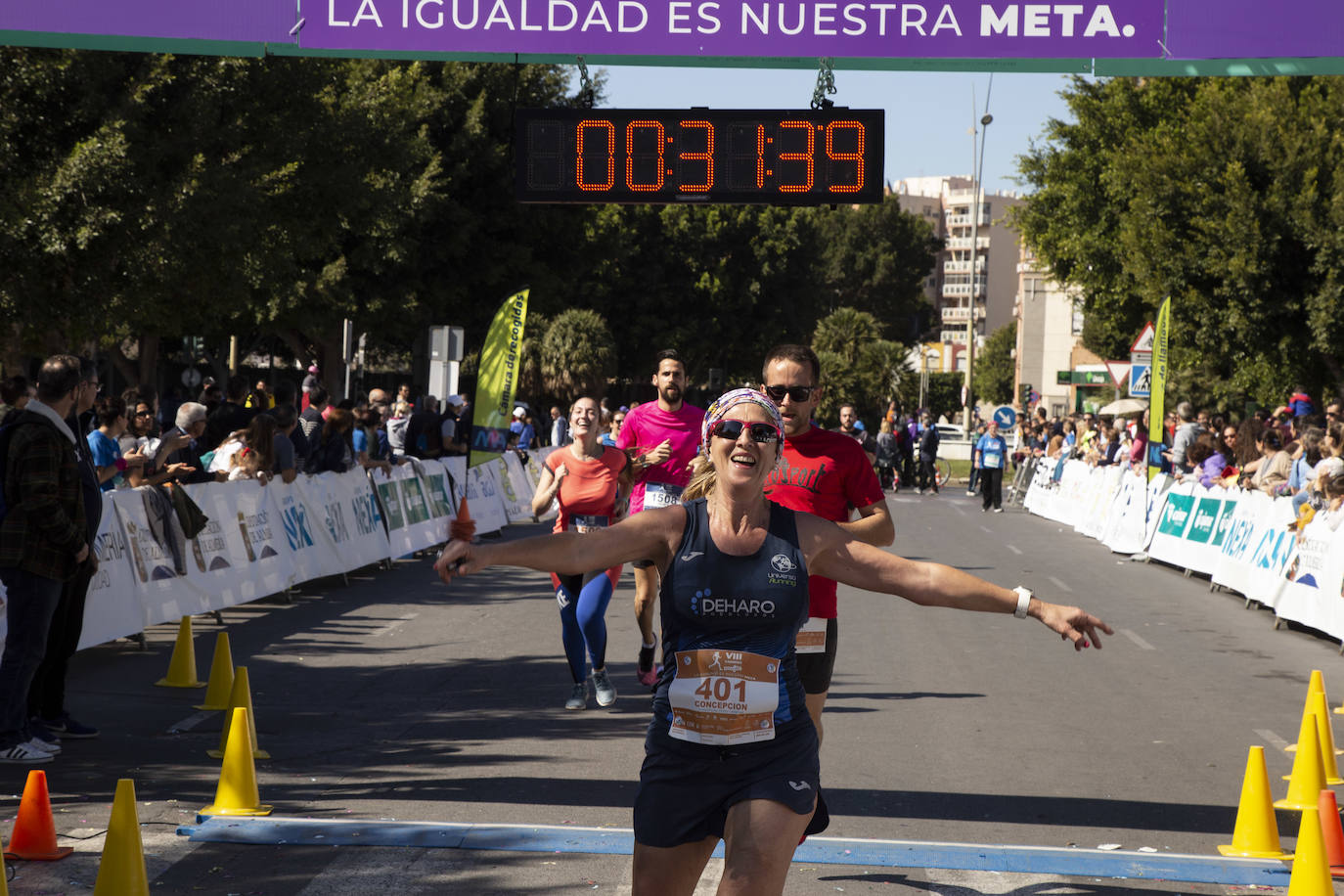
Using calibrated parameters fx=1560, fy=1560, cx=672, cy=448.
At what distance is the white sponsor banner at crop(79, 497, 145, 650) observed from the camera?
1063 cm

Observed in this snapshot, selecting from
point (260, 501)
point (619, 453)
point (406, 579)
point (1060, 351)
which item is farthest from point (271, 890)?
point (1060, 351)

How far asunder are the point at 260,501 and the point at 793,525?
34.0 feet

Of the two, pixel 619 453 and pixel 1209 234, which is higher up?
pixel 1209 234

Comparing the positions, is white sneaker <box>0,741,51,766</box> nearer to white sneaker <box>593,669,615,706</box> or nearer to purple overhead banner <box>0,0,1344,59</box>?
white sneaker <box>593,669,615,706</box>

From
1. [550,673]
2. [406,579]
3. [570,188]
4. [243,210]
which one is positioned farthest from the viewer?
[243,210]

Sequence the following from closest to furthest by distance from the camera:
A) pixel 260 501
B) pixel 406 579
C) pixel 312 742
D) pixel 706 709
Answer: pixel 706 709, pixel 312 742, pixel 260 501, pixel 406 579

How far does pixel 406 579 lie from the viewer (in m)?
16.6

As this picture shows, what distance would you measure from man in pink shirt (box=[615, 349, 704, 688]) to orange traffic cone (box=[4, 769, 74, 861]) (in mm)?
4273

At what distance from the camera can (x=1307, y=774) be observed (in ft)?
24.1

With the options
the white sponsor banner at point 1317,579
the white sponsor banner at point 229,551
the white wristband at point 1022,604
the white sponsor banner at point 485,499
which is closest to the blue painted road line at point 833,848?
the white wristband at point 1022,604

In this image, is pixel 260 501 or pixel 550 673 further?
pixel 260 501

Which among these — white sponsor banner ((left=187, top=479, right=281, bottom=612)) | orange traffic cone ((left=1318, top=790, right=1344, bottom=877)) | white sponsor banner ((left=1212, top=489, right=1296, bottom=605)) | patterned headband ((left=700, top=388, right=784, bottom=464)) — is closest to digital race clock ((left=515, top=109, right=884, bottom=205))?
orange traffic cone ((left=1318, top=790, right=1344, bottom=877))

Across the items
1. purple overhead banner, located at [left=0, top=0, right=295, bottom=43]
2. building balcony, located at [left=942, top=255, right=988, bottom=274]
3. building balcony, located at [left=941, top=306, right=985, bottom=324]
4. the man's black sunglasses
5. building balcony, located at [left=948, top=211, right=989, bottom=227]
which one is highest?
building balcony, located at [left=948, top=211, right=989, bottom=227]

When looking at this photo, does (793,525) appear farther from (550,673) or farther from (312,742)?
(550,673)
